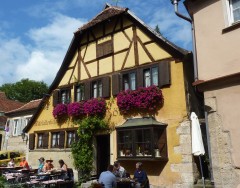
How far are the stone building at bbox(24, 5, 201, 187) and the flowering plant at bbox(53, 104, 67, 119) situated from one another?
6.8 inches

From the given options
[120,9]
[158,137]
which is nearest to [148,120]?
[158,137]

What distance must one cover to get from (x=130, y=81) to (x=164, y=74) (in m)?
1.92

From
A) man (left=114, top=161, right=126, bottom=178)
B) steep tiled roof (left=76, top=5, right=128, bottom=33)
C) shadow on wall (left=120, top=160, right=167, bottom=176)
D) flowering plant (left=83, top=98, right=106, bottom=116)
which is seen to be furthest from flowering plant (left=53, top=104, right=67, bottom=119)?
shadow on wall (left=120, top=160, right=167, bottom=176)

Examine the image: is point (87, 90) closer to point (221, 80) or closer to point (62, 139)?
point (62, 139)

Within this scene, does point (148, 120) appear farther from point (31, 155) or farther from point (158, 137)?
point (31, 155)

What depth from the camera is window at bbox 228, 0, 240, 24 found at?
24.4 feet

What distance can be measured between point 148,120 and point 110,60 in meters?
4.02

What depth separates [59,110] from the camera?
14.9m

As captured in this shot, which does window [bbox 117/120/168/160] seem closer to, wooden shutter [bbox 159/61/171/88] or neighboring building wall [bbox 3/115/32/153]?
wooden shutter [bbox 159/61/171/88]

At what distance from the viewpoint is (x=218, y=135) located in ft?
24.0

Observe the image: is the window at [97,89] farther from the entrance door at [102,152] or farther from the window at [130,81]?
the entrance door at [102,152]

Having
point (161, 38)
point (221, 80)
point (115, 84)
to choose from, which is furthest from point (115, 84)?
point (221, 80)

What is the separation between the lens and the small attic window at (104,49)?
13.7m

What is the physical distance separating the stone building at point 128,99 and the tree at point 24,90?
29.8 metres
